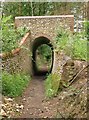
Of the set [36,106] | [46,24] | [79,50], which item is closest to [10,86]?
[36,106]

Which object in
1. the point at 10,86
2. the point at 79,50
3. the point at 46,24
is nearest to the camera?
the point at 10,86

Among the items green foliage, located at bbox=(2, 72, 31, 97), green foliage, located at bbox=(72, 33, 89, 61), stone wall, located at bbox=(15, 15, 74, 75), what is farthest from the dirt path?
stone wall, located at bbox=(15, 15, 74, 75)

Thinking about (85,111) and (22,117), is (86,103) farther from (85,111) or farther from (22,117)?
(22,117)

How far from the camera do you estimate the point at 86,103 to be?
18.3 ft

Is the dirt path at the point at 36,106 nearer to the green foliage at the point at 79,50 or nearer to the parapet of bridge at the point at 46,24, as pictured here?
the green foliage at the point at 79,50

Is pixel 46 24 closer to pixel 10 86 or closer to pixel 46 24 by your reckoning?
pixel 46 24

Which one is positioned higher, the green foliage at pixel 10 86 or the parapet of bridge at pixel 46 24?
the parapet of bridge at pixel 46 24

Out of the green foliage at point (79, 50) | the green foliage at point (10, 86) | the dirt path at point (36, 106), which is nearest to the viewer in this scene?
the dirt path at point (36, 106)

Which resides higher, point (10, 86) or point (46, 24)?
point (46, 24)

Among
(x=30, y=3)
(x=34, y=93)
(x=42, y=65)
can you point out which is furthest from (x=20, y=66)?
(x=42, y=65)

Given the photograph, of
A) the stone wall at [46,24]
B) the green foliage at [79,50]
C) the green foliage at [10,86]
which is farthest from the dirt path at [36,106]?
the stone wall at [46,24]

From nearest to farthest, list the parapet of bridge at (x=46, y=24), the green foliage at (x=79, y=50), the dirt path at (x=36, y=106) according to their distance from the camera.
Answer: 1. the dirt path at (x=36, y=106)
2. the green foliage at (x=79, y=50)
3. the parapet of bridge at (x=46, y=24)

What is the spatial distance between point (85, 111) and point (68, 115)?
0.37 metres

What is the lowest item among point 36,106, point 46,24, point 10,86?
point 36,106
